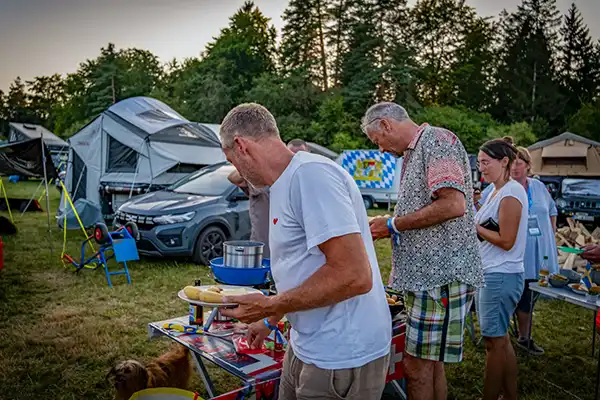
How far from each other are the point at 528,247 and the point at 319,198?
3.88 m

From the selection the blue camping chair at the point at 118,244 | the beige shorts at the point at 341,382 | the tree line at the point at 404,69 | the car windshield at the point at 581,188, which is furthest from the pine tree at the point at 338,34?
the beige shorts at the point at 341,382

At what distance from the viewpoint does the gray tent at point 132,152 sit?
10.6m

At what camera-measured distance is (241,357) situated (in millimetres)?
2287

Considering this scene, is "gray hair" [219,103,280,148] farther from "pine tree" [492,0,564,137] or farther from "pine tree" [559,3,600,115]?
"pine tree" [559,3,600,115]

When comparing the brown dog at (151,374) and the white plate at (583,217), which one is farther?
the white plate at (583,217)

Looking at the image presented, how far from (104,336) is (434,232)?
377 cm

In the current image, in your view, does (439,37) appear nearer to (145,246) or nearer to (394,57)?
(394,57)

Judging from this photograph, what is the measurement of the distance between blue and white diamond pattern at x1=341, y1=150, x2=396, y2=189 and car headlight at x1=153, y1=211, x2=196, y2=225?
10390 millimetres

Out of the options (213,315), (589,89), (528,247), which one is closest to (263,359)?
(213,315)

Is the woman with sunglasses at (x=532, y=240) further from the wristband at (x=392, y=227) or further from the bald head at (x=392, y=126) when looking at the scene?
the wristband at (x=392, y=227)

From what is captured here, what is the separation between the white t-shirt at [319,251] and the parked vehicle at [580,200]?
424 inches

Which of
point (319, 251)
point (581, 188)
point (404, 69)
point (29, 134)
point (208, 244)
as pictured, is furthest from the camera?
point (404, 69)

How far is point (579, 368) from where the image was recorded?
4234 millimetres

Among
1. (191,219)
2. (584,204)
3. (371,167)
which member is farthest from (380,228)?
(371,167)
